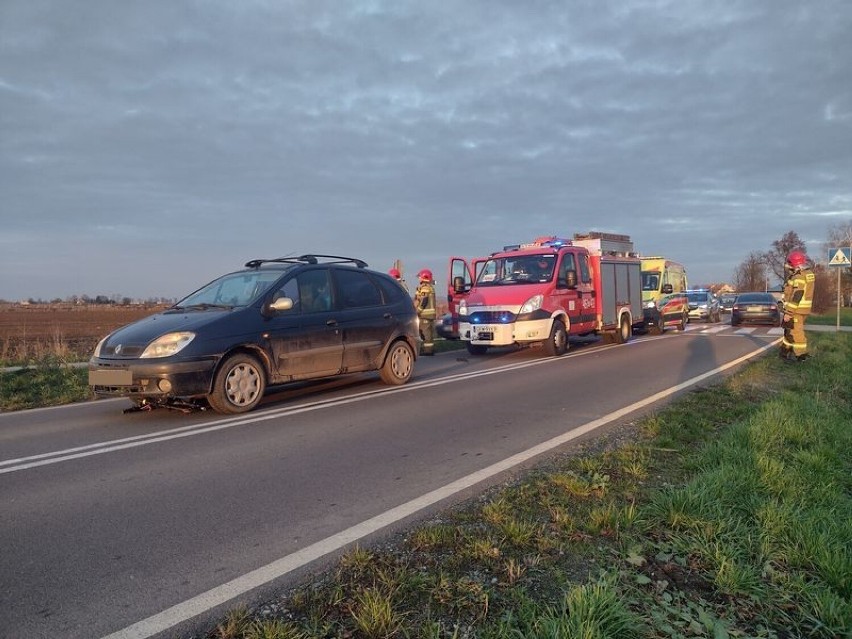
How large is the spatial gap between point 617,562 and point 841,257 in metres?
20.7

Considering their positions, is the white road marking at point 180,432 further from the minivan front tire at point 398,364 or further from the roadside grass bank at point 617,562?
the roadside grass bank at point 617,562

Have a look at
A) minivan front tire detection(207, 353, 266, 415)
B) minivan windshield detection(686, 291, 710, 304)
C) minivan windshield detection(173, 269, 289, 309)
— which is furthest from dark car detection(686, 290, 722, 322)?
minivan front tire detection(207, 353, 266, 415)

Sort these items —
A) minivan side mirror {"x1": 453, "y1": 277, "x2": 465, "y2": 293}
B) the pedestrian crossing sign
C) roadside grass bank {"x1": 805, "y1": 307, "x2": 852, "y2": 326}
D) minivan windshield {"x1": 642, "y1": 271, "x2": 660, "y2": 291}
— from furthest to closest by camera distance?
roadside grass bank {"x1": 805, "y1": 307, "x2": 852, "y2": 326}
minivan windshield {"x1": 642, "y1": 271, "x2": 660, "y2": 291}
the pedestrian crossing sign
minivan side mirror {"x1": 453, "y1": 277, "x2": 465, "y2": 293}

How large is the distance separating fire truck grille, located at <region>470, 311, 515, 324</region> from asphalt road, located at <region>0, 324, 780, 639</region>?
382cm

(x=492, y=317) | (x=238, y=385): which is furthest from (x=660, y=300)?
(x=238, y=385)

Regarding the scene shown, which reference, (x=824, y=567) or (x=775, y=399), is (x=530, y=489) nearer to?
(x=824, y=567)

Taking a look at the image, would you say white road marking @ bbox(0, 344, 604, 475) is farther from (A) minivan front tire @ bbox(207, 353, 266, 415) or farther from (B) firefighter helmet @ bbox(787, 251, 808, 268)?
(B) firefighter helmet @ bbox(787, 251, 808, 268)

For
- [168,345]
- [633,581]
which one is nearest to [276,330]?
[168,345]

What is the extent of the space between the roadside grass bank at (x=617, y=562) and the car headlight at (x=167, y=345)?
158 inches

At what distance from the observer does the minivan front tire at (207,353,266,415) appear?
7.14m

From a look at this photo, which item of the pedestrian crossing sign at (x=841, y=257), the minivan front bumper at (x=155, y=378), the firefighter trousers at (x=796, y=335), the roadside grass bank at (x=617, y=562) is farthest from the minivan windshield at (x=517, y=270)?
the pedestrian crossing sign at (x=841, y=257)

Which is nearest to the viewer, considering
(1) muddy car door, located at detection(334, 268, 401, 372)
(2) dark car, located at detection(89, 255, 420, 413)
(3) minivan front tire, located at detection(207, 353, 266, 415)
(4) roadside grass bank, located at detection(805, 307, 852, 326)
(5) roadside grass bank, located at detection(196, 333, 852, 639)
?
(5) roadside grass bank, located at detection(196, 333, 852, 639)

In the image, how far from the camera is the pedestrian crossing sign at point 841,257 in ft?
64.5

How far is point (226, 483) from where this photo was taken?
476cm
